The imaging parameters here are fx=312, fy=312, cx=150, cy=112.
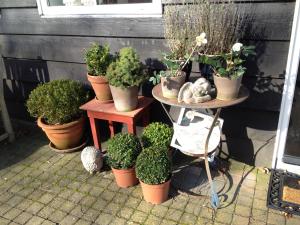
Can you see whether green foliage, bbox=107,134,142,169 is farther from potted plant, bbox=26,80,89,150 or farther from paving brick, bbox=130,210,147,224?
potted plant, bbox=26,80,89,150

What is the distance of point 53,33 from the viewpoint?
3395 mm

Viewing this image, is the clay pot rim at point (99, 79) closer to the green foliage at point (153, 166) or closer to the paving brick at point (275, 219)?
the green foliage at point (153, 166)

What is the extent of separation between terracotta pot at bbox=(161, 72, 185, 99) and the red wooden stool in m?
0.51

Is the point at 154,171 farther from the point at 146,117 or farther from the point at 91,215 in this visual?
the point at 146,117

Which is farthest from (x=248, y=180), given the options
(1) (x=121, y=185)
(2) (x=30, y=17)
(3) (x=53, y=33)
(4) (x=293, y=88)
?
(2) (x=30, y=17)

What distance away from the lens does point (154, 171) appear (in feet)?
7.93

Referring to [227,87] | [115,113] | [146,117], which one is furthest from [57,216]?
[227,87]

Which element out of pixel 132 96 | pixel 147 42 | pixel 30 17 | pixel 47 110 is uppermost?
pixel 30 17

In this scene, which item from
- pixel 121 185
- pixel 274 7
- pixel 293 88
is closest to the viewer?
pixel 274 7

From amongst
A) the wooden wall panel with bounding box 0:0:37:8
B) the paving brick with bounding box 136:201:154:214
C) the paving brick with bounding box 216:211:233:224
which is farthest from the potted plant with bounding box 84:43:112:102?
the paving brick with bounding box 216:211:233:224

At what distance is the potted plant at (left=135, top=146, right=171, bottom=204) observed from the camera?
2.42m

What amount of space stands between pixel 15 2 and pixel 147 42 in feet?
5.38

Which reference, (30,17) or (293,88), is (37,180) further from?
(293,88)

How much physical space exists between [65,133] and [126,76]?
103cm
